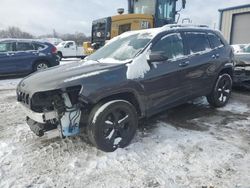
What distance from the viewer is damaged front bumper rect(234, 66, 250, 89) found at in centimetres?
728

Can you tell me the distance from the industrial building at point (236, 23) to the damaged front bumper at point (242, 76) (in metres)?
12.5

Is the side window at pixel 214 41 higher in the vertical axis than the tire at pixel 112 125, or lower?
higher

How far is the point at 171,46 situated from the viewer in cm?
468

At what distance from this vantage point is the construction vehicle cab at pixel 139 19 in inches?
400

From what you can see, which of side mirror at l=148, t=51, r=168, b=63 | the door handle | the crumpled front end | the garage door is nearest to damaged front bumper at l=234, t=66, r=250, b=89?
the door handle

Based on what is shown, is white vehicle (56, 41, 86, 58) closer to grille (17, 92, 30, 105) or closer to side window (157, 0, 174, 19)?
side window (157, 0, 174, 19)

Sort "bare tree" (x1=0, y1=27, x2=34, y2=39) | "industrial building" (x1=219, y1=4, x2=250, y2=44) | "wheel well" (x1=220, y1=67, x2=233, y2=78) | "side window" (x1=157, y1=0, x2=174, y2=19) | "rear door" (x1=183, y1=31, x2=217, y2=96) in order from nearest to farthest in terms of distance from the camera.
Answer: "rear door" (x1=183, y1=31, x2=217, y2=96) → "wheel well" (x1=220, y1=67, x2=233, y2=78) → "side window" (x1=157, y1=0, x2=174, y2=19) → "industrial building" (x1=219, y1=4, x2=250, y2=44) → "bare tree" (x1=0, y1=27, x2=34, y2=39)

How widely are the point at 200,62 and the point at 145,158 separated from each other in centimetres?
251

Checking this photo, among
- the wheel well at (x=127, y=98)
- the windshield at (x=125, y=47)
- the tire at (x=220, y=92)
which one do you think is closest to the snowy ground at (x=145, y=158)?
the wheel well at (x=127, y=98)

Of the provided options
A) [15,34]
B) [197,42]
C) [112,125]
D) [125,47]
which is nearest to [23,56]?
[125,47]

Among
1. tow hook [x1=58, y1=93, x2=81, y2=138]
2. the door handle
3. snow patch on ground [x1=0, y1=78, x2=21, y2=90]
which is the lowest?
snow patch on ground [x1=0, y1=78, x2=21, y2=90]

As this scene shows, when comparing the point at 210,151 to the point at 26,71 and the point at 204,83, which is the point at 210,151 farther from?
the point at 26,71

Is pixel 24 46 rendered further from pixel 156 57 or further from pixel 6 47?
pixel 156 57

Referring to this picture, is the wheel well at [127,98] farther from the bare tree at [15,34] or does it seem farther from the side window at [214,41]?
the bare tree at [15,34]
